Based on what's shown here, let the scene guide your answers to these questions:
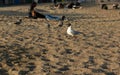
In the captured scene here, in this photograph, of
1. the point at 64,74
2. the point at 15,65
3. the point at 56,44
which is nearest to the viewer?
the point at 64,74

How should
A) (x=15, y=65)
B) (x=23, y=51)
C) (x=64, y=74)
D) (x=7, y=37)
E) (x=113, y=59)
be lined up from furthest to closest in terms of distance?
1. (x=7, y=37)
2. (x=23, y=51)
3. (x=113, y=59)
4. (x=15, y=65)
5. (x=64, y=74)

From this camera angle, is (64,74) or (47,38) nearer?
(64,74)

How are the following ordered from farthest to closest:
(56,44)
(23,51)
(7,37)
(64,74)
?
(7,37), (56,44), (23,51), (64,74)

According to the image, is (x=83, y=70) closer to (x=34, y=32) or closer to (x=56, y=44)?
(x=56, y=44)

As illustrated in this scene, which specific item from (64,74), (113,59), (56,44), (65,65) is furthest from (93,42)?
(64,74)

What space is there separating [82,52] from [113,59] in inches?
42.1

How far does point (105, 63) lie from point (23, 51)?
2365mm

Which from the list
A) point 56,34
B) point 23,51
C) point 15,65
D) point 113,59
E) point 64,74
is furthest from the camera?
point 56,34

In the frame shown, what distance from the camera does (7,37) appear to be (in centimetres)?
1135

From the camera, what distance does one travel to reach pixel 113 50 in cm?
948

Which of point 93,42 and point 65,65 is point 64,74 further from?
point 93,42

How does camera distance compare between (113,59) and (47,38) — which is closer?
(113,59)

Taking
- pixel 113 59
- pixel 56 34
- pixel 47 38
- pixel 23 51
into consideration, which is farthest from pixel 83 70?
pixel 56 34

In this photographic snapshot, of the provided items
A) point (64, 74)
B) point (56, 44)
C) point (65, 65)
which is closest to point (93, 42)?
point (56, 44)
